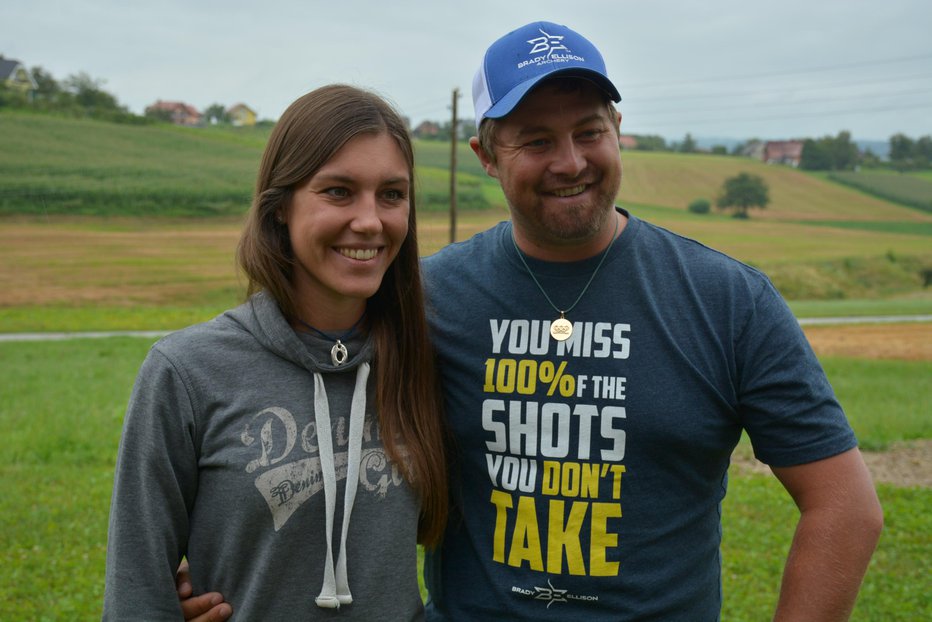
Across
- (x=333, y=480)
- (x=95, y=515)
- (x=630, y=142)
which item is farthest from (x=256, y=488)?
(x=630, y=142)

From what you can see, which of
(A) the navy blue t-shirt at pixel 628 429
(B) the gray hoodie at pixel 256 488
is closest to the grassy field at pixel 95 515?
(A) the navy blue t-shirt at pixel 628 429

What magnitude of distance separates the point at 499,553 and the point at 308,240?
0.92 m

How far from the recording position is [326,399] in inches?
80.0

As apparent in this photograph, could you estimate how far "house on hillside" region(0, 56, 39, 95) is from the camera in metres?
59.6

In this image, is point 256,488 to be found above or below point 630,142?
below

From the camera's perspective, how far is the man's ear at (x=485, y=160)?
242cm

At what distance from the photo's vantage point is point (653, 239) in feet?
7.51

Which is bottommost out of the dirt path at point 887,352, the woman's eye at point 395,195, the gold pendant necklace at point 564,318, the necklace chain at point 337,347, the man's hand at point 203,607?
the dirt path at point 887,352

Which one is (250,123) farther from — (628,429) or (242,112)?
(628,429)

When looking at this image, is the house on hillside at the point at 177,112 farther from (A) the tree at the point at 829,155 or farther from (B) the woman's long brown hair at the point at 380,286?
(B) the woman's long brown hair at the point at 380,286

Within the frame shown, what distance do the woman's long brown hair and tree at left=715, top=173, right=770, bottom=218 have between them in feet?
184

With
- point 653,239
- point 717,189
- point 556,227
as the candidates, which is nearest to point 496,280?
point 556,227

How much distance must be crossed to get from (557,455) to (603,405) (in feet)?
0.55

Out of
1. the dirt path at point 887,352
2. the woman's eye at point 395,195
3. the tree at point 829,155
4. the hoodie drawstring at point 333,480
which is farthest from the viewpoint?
the tree at point 829,155
